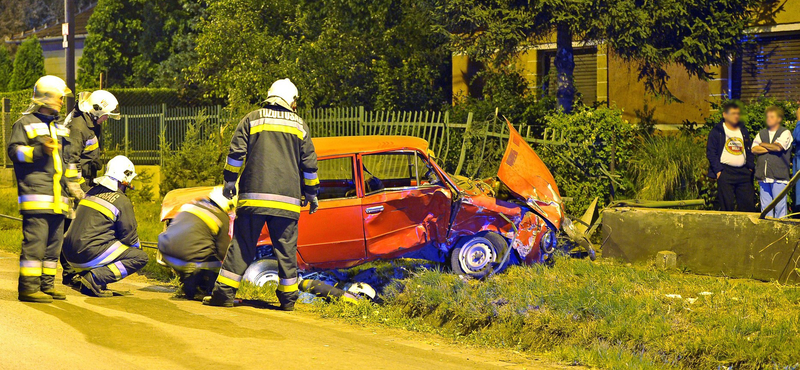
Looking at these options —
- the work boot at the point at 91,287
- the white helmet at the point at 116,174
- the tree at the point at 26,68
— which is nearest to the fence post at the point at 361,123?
the white helmet at the point at 116,174

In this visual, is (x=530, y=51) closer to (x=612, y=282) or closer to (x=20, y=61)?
(x=612, y=282)

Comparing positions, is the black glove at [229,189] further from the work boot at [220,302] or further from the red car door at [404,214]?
the red car door at [404,214]

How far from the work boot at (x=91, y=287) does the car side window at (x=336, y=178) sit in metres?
2.09

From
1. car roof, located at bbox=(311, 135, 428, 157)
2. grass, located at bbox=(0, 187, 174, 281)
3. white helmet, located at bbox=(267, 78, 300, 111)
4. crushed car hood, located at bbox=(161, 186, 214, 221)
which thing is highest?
white helmet, located at bbox=(267, 78, 300, 111)

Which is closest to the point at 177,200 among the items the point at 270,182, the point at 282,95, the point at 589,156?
the point at 270,182

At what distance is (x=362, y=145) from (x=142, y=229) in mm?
4731

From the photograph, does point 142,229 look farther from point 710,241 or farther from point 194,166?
point 710,241

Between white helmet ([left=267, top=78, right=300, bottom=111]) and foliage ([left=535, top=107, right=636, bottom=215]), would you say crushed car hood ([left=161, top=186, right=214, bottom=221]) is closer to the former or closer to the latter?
white helmet ([left=267, top=78, right=300, bottom=111])

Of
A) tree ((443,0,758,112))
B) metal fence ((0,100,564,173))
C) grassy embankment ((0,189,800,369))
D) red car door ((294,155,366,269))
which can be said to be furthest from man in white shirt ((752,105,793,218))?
red car door ((294,155,366,269))

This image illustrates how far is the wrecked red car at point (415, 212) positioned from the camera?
26.3 feet

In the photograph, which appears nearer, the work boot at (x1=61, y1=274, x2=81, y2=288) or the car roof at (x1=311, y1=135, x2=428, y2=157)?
the work boot at (x1=61, y1=274, x2=81, y2=288)

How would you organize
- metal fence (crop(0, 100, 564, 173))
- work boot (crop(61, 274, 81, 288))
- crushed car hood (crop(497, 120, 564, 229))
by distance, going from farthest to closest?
metal fence (crop(0, 100, 564, 173)), crushed car hood (crop(497, 120, 564, 229)), work boot (crop(61, 274, 81, 288))

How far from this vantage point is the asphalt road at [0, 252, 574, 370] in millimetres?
5301

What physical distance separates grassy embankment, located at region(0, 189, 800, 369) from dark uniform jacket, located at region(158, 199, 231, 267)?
572 millimetres
